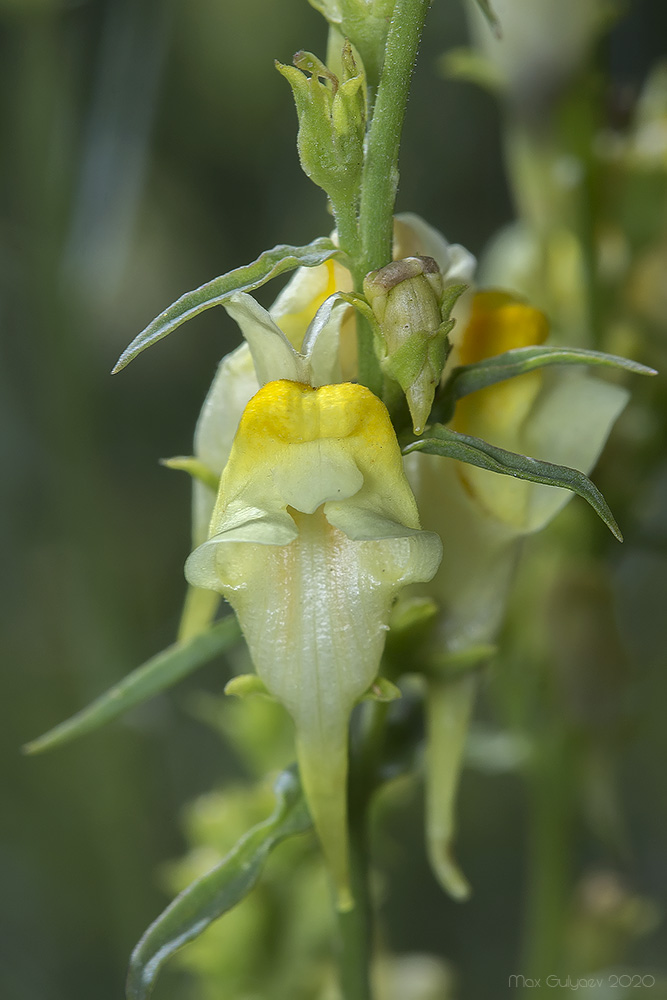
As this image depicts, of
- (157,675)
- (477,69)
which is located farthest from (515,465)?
(477,69)

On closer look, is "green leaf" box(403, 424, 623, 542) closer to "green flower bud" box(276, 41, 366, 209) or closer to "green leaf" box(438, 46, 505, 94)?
"green flower bud" box(276, 41, 366, 209)

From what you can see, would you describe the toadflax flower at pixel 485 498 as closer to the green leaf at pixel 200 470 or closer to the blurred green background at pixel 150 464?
the green leaf at pixel 200 470

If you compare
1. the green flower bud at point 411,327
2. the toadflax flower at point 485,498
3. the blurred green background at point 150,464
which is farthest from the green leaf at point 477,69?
the green flower bud at point 411,327

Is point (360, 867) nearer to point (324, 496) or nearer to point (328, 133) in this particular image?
point (324, 496)

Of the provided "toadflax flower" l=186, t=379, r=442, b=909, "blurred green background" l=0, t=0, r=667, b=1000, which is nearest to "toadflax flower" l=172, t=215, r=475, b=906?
"toadflax flower" l=186, t=379, r=442, b=909

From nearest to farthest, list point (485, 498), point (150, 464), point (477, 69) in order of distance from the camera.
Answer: point (485, 498) → point (477, 69) → point (150, 464)

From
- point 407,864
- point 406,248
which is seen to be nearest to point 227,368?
point 406,248
